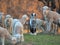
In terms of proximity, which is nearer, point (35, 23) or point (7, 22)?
point (7, 22)

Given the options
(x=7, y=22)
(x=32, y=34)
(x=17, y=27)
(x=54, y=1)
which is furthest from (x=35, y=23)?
(x=54, y=1)

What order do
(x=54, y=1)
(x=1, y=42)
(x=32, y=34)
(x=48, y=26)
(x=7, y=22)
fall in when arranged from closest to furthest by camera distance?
(x=1, y=42) → (x=7, y=22) → (x=32, y=34) → (x=48, y=26) → (x=54, y=1)

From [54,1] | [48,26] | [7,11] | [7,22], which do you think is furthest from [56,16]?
[54,1]

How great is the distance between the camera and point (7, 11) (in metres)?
18.8

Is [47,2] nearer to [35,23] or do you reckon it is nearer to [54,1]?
[54,1]

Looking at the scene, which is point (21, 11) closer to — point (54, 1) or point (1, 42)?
point (54, 1)

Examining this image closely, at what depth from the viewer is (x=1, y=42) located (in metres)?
11.9

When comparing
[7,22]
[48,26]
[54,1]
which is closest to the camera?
[7,22]

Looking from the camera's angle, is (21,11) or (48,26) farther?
(21,11)

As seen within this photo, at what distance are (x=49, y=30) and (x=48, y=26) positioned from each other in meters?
0.25

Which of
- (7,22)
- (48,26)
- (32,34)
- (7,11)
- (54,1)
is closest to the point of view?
(7,22)

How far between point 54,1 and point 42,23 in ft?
16.4

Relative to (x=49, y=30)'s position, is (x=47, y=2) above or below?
above

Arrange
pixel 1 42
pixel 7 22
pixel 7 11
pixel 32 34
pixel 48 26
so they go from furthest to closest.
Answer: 1. pixel 7 11
2. pixel 48 26
3. pixel 32 34
4. pixel 7 22
5. pixel 1 42
